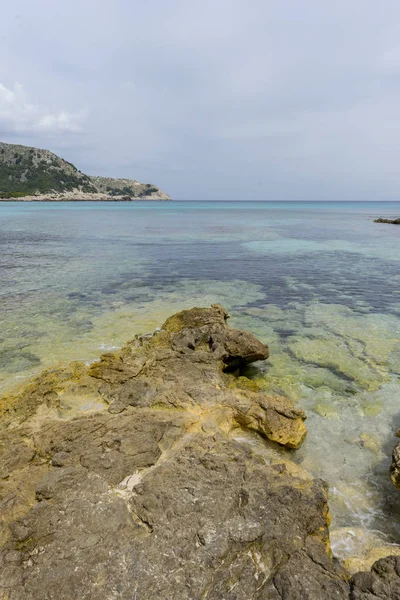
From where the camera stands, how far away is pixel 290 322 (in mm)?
15984

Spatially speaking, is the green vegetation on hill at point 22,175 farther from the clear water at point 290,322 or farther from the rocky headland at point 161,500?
the rocky headland at point 161,500

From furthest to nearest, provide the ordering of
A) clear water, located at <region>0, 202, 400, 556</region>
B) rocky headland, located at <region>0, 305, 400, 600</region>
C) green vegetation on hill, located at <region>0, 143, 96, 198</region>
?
green vegetation on hill, located at <region>0, 143, 96, 198</region>, clear water, located at <region>0, 202, 400, 556</region>, rocky headland, located at <region>0, 305, 400, 600</region>

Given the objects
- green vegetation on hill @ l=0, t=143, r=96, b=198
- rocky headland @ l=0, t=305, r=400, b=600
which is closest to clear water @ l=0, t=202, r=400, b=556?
rocky headland @ l=0, t=305, r=400, b=600

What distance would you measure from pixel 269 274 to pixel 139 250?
52.0 ft

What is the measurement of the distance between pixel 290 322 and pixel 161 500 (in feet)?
38.3

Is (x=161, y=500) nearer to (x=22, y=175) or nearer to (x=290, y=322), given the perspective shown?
(x=290, y=322)

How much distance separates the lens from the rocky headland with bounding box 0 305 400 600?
14.4 feet

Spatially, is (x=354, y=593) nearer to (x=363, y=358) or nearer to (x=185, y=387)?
(x=185, y=387)

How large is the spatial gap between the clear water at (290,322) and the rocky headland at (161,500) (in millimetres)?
1269

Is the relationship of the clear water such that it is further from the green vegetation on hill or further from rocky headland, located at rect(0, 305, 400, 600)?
the green vegetation on hill

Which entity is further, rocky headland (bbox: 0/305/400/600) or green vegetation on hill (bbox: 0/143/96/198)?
green vegetation on hill (bbox: 0/143/96/198)

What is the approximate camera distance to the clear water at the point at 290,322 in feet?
25.5

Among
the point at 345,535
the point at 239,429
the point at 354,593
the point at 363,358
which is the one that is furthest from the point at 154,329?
the point at 354,593

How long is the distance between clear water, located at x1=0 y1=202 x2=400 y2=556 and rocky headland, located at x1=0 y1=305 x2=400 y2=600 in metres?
1.27
